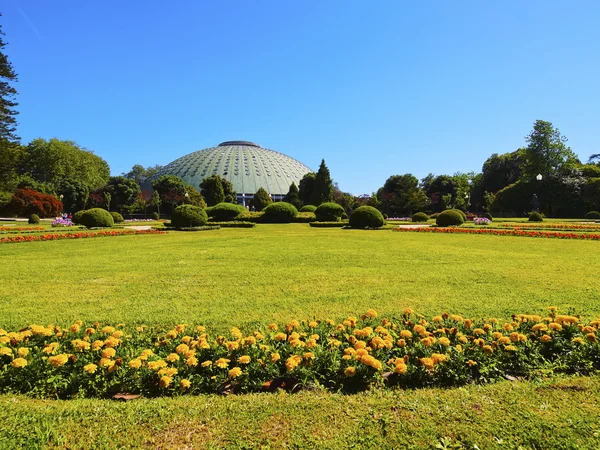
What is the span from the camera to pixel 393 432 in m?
2.11

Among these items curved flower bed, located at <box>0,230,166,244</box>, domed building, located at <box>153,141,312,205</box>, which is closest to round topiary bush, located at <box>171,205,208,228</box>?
curved flower bed, located at <box>0,230,166,244</box>

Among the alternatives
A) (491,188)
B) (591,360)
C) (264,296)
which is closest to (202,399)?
(264,296)

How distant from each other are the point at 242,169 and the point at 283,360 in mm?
84645

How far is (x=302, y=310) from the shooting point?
4.56 metres

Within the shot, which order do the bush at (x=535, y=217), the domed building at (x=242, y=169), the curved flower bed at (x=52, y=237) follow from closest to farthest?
the curved flower bed at (x=52, y=237) < the bush at (x=535, y=217) < the domed building at (x=242, y=169)

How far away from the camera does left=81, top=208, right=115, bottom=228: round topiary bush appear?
21.8 metres

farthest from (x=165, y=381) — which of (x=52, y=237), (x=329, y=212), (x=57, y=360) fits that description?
(x=329, y=212)

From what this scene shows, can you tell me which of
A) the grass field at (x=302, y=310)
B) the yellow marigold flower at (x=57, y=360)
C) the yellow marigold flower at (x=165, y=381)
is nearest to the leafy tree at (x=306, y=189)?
the grass field at (x=302, y=310)

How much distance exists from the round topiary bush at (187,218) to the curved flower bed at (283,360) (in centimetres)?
1895

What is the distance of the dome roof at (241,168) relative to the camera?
Answer: 81.9 metres

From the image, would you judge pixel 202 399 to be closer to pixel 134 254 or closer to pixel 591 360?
pixel 591 360

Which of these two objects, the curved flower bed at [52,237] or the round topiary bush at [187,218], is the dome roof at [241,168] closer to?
the round topiary bush at [187,218]

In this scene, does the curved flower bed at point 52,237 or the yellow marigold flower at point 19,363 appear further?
the curved flower bed at point 52,237

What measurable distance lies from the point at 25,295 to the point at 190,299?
2.58 meters
